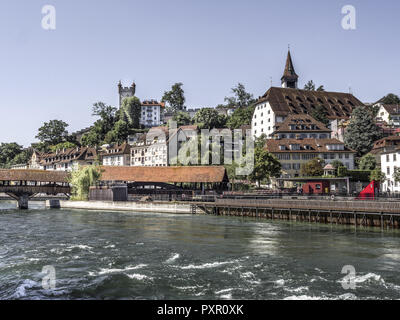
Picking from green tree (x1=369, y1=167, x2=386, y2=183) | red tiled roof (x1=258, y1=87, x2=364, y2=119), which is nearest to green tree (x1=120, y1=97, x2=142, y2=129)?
red tiled roof (x1=258, y1=87, x2=364, y2=119)

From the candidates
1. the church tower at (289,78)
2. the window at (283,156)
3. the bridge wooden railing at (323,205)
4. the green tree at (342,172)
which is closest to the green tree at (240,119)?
the church tower at (289,78)

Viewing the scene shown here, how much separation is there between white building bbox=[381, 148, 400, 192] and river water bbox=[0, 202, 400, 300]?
31805 millimetres

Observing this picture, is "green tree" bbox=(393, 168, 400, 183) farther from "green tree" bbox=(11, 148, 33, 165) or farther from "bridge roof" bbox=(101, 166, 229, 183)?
"green tree" bbox=(11, 148, 33, 165)

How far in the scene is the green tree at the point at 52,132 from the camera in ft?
494

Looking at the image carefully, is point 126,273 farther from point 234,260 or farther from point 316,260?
point 316,260

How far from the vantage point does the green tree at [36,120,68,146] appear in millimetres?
150625

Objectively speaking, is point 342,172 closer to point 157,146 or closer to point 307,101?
point 307,101

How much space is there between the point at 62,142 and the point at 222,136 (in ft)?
269

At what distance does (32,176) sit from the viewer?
219 feet

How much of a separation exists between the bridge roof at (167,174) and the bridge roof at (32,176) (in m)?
8.19

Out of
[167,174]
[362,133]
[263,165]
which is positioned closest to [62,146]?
[167,174]

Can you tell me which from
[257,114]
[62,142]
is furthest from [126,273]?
[62,142]

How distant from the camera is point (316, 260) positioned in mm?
20734

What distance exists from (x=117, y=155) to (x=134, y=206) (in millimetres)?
60385
